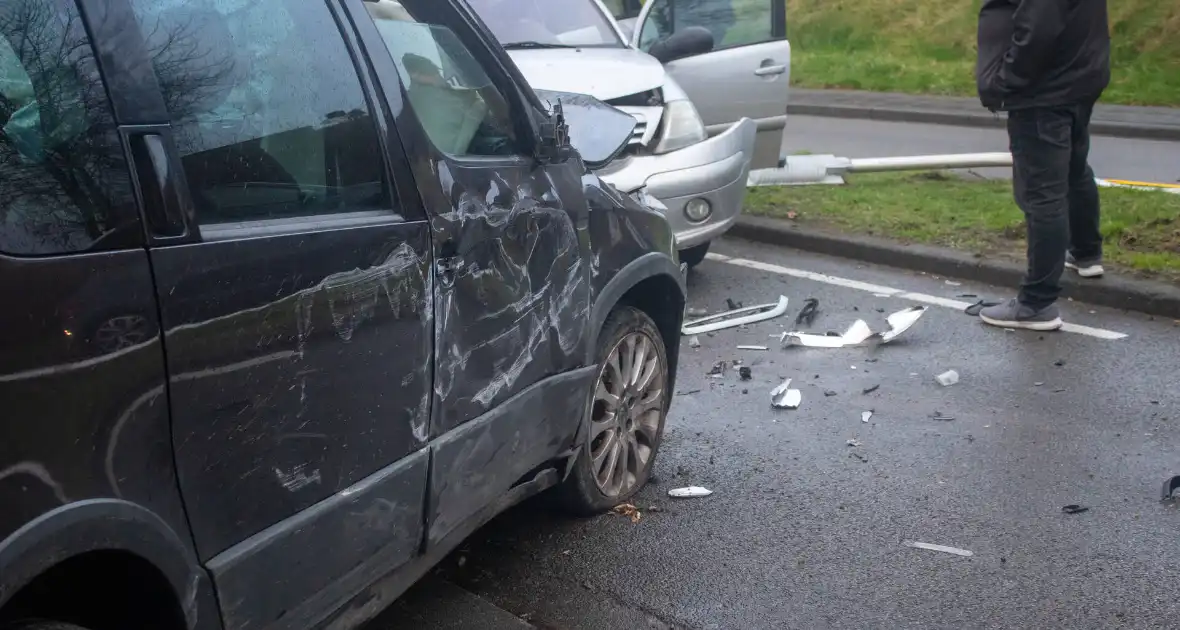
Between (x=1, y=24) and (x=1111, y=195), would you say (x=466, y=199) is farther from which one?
(x=1111, y=195)

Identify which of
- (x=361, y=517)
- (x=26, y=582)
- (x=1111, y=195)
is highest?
(x=26, y=582)

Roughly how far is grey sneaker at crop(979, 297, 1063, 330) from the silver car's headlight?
2.01 metres

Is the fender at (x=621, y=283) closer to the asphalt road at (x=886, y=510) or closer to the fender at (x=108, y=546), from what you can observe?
the asphalt road at (x=886, y=510)

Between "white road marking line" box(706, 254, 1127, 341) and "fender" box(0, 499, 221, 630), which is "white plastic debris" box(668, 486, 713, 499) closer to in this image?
"fender" box(0, 499, 221, 630)

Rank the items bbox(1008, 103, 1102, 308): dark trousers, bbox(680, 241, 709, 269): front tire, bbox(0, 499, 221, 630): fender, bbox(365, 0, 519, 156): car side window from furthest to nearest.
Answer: bbox(680, 241, 709, 269): front tire → bbox(1008, 103, 1102, 308): dark trousers → bbox(365, 0, 519, 156): car side window → bbox(0, 499, 221, 630): fender

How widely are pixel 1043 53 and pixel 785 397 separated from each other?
2.18 metres

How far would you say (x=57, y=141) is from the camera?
7.08 feet

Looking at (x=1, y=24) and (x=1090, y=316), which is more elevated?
(x=1, y=24)

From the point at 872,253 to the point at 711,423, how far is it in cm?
335

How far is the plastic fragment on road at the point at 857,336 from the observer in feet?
21.0

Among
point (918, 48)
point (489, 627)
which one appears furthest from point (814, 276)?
point (918, 48)

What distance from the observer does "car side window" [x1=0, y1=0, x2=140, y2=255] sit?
2064 millimetres

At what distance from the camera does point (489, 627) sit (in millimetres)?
3543

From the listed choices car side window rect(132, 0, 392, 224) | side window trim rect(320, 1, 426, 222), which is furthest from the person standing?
car side window rect(132, 0, 392, 224)
